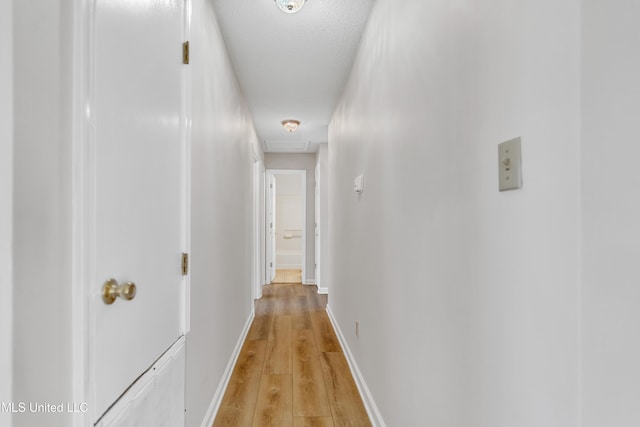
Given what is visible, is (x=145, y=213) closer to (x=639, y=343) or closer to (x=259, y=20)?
(x=639, y=343)

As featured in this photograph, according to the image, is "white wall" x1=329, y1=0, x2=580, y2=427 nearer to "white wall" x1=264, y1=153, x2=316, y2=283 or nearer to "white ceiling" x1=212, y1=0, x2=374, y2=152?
"white ceiling" x1=212, y1=0, x2=374, y2=152

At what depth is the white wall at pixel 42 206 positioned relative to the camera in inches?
22.9

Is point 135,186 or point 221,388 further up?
point 135,186

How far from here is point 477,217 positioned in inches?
35.2

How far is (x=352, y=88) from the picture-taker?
2777mm

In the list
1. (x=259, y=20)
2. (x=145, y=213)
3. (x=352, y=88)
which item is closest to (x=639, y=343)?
(x=145, y=213)

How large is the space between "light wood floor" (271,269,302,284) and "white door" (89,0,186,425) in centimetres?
523

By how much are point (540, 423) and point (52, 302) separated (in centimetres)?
98

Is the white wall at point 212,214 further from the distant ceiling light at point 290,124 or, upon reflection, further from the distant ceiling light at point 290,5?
the distant ceiling light at point 290,124

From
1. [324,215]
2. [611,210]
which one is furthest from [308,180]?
[611,210]

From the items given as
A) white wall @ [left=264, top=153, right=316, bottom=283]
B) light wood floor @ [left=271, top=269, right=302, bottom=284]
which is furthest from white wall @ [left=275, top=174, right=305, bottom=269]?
white wall @ [left=264, top=153, right=316, bottom=283]

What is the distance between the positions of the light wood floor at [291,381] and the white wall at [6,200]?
5.50 ft

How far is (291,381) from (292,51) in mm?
2429

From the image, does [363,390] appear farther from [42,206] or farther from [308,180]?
[308,180]
